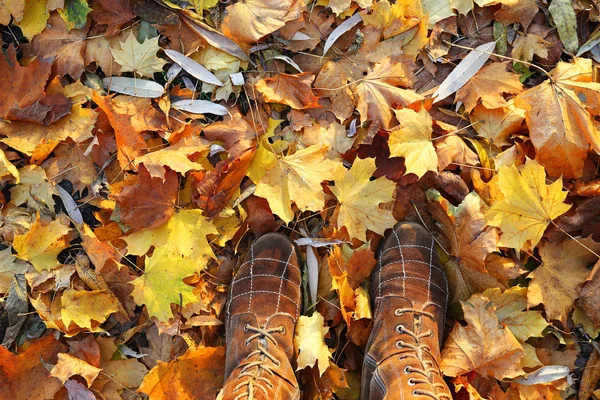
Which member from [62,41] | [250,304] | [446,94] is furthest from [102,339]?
[446,94]

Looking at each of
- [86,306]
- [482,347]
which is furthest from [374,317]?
[86,306]

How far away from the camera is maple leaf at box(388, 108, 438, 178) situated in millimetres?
1878

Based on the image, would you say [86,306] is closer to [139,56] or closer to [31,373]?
[31,373]

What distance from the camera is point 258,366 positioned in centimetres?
189

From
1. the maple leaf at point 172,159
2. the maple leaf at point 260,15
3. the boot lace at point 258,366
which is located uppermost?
the maple leaf at point 260,15

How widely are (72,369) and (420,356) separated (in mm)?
1292

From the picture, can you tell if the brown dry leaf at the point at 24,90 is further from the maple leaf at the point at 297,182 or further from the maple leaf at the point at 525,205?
the maple leaf at the point at 525,205

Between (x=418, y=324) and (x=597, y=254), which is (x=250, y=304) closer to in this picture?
(x=418, y=324)

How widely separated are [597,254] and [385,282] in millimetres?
799

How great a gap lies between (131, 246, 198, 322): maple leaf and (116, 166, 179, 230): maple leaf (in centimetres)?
12

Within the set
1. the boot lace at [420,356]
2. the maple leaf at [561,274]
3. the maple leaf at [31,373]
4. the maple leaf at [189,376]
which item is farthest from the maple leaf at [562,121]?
the maple leaf at [31,373]

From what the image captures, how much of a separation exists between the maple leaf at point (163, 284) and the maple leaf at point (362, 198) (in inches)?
23.8

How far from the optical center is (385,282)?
204 cm

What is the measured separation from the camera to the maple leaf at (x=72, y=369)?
1.88 meters
